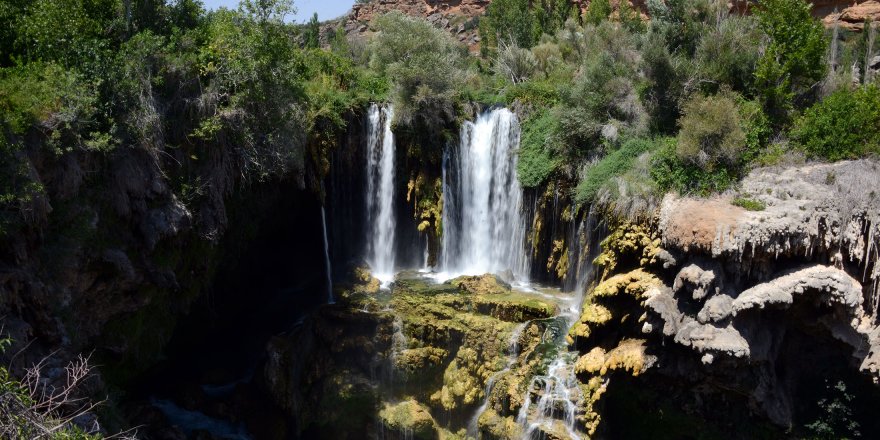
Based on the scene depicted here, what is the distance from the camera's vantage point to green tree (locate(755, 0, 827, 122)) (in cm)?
1515

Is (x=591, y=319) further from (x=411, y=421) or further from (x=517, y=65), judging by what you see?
(x=517, y=65)

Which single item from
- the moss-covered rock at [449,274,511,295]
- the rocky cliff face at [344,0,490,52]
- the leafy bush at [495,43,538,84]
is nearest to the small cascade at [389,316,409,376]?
the moss-covered rock at [449,274,511,295]

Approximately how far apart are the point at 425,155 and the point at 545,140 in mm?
A: 3905

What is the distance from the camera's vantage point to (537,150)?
1892 centimetres

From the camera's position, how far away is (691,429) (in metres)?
13.1

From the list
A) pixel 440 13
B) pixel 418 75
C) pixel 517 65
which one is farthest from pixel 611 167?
pixel 440 13

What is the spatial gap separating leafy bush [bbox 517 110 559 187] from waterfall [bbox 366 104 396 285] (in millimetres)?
4348

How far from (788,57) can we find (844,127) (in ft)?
8.40

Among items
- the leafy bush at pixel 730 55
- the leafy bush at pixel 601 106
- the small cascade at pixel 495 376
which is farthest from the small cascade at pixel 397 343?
the leafy bush at pixel 730 55

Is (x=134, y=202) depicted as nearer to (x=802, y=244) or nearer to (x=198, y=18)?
(x=198, y=18)

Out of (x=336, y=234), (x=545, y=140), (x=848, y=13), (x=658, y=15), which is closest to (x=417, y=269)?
(x=336, y=234)

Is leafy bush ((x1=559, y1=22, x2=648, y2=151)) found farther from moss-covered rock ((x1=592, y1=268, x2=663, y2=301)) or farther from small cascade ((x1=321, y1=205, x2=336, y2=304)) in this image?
small cascade ((x1=321, y1=205, x2=336, y2=304))

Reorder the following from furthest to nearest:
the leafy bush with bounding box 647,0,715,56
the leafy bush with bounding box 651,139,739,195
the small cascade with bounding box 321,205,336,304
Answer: the small cascade with bounding box 321,205,336,304 < the leafy bush with bounding box 647,0,715,56 < the leafy bush with bounding box 651,139,739,195

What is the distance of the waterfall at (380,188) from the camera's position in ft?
67.5
